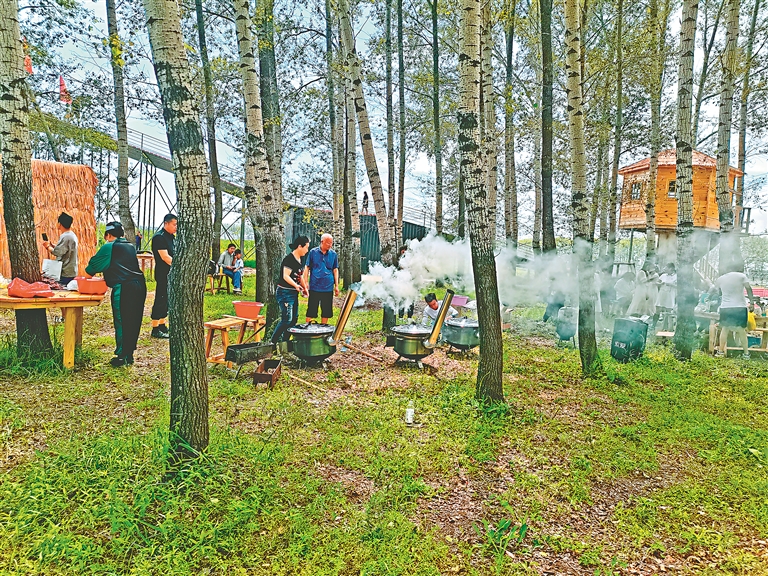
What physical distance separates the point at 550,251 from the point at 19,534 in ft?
32.2

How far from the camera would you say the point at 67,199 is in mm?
12375

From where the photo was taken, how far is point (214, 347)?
7.79 meters

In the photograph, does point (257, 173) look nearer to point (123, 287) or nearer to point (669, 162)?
point (123, 287)

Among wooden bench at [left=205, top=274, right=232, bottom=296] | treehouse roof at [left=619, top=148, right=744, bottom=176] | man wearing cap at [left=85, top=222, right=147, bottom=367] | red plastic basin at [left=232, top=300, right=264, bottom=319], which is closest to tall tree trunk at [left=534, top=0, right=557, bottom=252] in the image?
red plastic basin at [left=232, top=300, right=264, bottom=319]

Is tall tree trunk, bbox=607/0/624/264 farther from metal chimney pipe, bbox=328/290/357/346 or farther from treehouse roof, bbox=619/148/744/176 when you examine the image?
metal chimney pipe, bbox=328/290/357/346

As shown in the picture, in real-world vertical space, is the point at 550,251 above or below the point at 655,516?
above

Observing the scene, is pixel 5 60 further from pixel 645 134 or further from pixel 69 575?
pixel 645 134

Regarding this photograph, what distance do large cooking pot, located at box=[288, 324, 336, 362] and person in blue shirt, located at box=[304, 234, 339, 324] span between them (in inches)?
49.8

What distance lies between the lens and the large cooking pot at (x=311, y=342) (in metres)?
6.45

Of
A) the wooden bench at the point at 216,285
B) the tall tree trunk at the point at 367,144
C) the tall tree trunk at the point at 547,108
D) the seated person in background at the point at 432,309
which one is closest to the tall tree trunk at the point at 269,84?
the tall tree trunk at the point at 367,144

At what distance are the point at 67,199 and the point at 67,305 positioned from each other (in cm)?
912

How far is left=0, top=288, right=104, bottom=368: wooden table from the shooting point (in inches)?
198

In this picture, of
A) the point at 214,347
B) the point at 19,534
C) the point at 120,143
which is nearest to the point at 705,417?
the point at 19,534

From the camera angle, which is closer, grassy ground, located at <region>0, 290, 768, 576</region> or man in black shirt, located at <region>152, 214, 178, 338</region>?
grassy ground, located at <region>0, 290, 768, 576</region>
